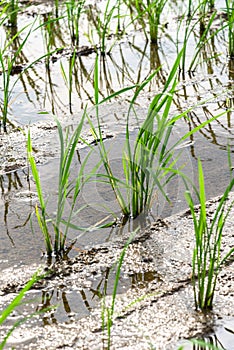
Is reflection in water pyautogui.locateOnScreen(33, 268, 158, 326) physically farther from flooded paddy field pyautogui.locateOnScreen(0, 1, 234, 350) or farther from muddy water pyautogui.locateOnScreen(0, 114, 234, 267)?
muddy water pyautogui.locateOnScreen(0, 114, 234, 267)

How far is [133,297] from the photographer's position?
6.40 ft

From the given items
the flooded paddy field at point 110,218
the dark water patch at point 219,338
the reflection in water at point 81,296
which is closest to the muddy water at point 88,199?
the flooded paddy field at point 110,218

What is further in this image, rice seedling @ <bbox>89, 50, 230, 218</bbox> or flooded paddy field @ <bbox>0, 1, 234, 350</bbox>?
rice seedling @ <bbox>89, 50, 230, 218</bbox>

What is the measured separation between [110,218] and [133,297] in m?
0.51

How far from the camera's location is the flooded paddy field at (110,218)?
1.82 meters

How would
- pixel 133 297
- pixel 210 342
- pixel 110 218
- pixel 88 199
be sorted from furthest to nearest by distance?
pixel 88 199 < pixel 110 218 < pixel 133 297 < pixel 210 342

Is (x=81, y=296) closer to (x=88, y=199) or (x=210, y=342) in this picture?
(x=210, y=342)

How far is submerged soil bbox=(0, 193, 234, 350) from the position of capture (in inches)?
69.8

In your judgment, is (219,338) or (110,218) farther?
(110,218)

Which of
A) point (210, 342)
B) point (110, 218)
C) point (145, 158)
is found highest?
point (145, 158)

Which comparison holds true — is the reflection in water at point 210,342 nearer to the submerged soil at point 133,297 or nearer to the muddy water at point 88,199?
the submerged soil at point 133,297

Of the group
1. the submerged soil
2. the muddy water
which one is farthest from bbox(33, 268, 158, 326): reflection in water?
the muddy water

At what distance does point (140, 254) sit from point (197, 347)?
48 cm

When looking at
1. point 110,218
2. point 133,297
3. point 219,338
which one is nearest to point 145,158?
point 110,218
